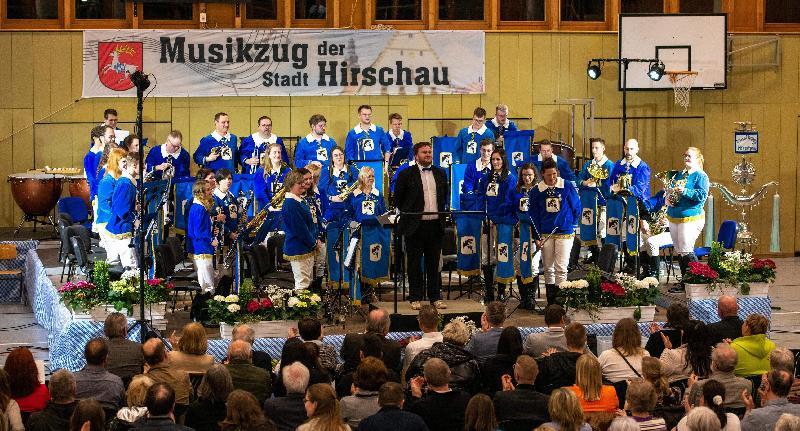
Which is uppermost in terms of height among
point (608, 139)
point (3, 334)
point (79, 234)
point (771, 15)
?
point (771, 15)

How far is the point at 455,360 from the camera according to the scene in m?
8.77

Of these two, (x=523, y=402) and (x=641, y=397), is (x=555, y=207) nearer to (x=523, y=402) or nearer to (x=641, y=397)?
(x=523, y=402)

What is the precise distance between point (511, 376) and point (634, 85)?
10.7 m

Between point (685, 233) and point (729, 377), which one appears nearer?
point (729, 377)

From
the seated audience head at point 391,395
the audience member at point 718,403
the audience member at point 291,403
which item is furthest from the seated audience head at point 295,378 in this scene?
the audience member at point 718,403

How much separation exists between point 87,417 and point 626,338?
3.79m

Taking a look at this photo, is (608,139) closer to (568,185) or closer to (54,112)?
(568,185)

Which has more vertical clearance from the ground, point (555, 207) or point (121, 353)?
point (555, 207)

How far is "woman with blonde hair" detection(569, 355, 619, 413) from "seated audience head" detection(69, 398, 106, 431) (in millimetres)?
2825

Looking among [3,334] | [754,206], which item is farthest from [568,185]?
[754,206]

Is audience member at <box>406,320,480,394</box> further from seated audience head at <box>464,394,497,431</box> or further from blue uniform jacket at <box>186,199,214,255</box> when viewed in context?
blue uniform jacket at <box>186,199,214,255</box>

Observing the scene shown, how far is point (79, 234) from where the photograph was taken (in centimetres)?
1427

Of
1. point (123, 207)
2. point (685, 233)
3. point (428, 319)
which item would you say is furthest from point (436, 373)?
point (685, 233)

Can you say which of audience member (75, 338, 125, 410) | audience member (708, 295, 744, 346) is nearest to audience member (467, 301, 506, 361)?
audience member (708, 295, 744, 346)
